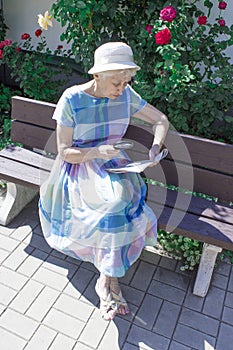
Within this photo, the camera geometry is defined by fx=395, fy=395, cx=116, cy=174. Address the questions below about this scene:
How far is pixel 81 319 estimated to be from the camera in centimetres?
226

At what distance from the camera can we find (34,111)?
278 cm

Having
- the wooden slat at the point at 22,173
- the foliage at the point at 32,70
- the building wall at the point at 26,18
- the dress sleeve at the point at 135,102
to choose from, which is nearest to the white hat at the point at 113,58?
the dress sleeve at the point at 135,102

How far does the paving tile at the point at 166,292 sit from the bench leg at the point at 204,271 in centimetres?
11

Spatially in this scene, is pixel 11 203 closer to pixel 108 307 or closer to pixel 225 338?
pixel 108 307

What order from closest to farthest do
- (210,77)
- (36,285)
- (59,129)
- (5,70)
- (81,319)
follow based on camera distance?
1. (59,129)
2. (81,319)
3. (36,285)
4. (210,77)
5. (5,70)

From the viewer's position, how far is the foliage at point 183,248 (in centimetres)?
264

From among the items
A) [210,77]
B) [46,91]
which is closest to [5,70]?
[46,91]

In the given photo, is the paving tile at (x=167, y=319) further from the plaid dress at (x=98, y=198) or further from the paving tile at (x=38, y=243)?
the paving tile at (x=38, y=243)

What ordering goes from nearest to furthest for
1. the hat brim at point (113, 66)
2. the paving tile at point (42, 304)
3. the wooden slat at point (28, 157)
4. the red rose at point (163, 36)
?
1. the hat brim at point (113, 66)
2. the paving tile at point (42, 304)
3. the red rose at point (163, 36)
4. the wooden slat at point (28, 157)

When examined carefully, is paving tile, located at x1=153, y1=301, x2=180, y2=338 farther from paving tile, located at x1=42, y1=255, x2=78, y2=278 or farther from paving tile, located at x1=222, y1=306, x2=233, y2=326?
paving tile, located at x1=42, y1=255, x2=78, y2=278

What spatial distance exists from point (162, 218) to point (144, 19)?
5.86 feet

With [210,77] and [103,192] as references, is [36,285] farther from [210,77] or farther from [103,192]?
[210,77]

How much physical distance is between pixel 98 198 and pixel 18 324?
2.77 ft

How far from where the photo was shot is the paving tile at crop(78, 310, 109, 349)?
214cm
